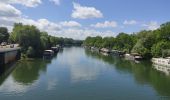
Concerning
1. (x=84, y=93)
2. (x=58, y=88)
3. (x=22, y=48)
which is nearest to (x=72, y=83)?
(x=58, y=88)

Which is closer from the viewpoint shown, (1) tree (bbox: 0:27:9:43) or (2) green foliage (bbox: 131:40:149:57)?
(2) green foliage (bbox: 131:40:149:57)

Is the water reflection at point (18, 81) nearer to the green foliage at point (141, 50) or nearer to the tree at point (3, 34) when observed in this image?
the green foliage at point (141, 50)

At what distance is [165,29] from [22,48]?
4496cm

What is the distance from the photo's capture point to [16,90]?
45719 mm

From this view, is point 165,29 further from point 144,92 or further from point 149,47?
point 144,92

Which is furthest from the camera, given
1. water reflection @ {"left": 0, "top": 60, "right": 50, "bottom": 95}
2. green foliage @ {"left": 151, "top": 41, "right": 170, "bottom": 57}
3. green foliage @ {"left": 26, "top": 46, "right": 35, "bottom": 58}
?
green foliage @ {"left": 26, "top": 46, "right": 35, "bottom": 58}

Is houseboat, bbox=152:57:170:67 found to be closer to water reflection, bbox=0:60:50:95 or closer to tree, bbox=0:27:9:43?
water reflection, bbox=0:60:50:95

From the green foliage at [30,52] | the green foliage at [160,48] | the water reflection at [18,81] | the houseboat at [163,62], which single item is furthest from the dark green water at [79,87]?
the green foliage at [30,52]

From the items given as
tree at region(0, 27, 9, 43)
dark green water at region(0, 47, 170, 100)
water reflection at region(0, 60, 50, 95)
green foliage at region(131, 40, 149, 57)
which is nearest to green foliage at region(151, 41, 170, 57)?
green foliage at region(131, 40, 149, 57)

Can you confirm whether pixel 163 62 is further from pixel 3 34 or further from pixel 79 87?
pixel 3 34

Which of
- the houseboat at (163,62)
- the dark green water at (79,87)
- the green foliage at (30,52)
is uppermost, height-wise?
the green foliage at (30,52)

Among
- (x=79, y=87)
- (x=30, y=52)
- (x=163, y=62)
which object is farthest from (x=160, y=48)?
(x=79, y=87)

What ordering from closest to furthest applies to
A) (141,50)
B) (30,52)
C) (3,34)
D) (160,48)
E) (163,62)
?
(163,62)
(160,48)
(30,52)
(141,50)
(3,34)

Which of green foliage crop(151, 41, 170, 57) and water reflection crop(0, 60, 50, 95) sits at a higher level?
green foliage crop(151, 41, 170, 57)
